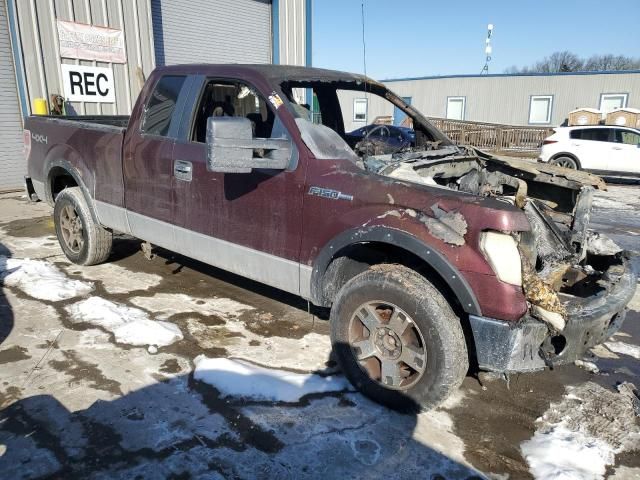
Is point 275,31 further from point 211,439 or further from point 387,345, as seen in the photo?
point 211,439

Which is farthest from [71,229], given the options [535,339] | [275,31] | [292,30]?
[292,30]

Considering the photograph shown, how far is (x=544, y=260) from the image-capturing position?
3330 mm

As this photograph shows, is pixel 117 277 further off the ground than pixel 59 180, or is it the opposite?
pixel 59 180

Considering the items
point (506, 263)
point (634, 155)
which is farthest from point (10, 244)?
point (634, 155)

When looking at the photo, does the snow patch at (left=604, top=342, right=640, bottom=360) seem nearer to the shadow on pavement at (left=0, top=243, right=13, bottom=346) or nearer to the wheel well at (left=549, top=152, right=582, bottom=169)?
the shadow on pavement at (left=0, top=243, right=13, bottom=346)

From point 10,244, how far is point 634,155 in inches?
582

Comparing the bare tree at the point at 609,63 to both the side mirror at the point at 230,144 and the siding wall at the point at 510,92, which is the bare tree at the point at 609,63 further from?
the side mirror at the point at 230,144

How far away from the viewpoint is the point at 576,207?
376 centimetres

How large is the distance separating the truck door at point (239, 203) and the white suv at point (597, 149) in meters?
12.7

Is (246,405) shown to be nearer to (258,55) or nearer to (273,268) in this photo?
(273,268)

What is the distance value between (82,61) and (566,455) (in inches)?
424

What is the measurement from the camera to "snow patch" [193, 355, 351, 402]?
10.2ft

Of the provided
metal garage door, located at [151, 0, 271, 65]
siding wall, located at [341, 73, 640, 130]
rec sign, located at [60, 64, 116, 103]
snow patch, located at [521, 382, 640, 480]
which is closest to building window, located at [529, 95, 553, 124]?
siding wall, located at [341, 73, 640, 130]

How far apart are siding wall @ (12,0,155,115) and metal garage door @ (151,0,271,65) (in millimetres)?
742
